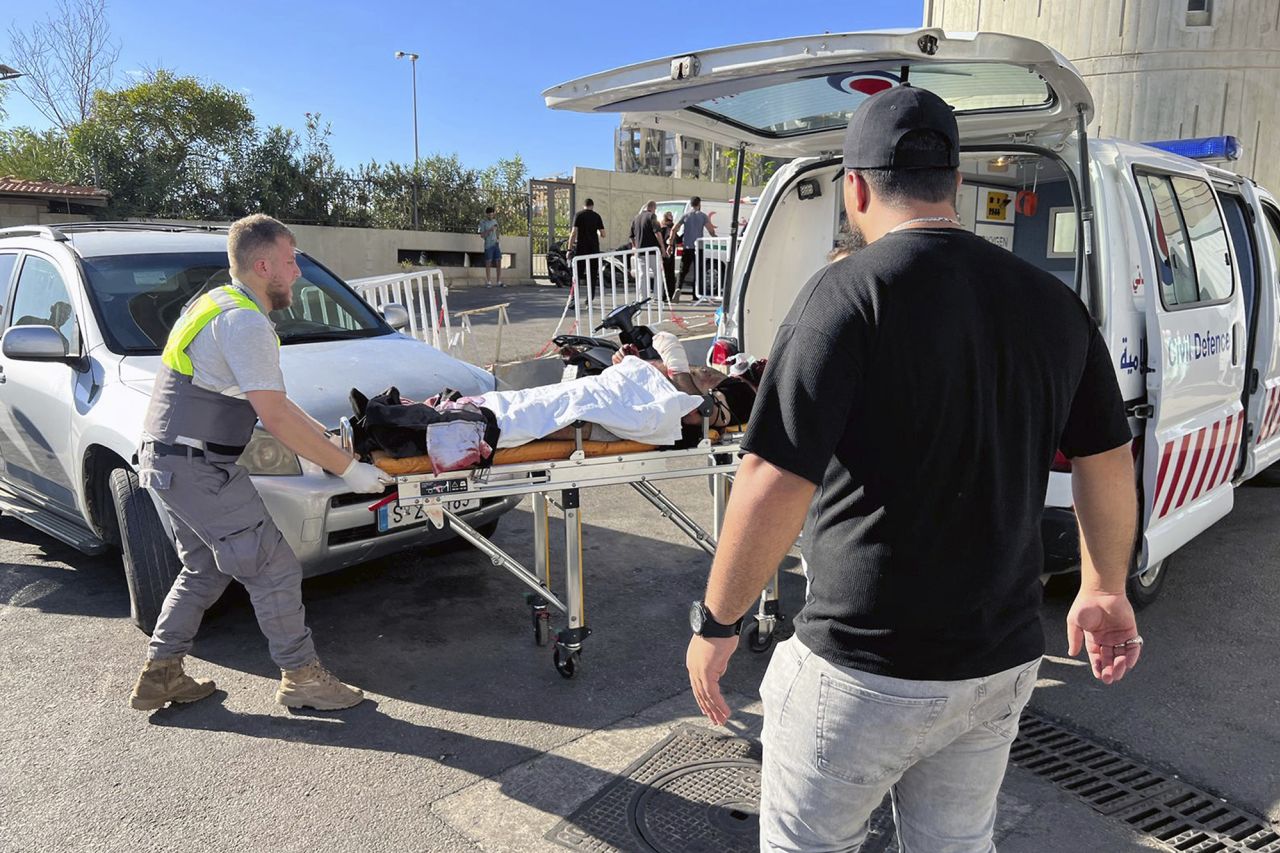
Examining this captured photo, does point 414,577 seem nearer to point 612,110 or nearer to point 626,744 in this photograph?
point 626,744

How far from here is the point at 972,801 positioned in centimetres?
176

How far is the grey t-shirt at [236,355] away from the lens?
3.21 metres

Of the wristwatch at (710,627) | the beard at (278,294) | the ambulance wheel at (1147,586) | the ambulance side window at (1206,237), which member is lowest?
the ambulance wheel at (1147,586)

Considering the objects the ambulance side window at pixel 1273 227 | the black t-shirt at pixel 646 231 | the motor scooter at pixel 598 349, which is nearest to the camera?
the motor scooter at pixel 598 349

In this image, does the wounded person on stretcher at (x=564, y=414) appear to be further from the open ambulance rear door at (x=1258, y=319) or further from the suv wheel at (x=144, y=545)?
the open ambulance rear door at (x=1258, y=319)

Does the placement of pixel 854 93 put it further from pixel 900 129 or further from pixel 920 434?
pixel 920 434

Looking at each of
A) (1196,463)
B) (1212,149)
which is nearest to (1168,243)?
(1196,463)

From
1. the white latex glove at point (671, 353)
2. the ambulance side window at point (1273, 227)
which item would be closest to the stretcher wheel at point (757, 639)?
the white latex glove at point (671, 353)

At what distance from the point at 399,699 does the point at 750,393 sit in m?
1.86

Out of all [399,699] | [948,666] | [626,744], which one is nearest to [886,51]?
[948,666]

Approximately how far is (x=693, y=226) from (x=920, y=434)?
16.2m

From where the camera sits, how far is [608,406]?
11.3 feet

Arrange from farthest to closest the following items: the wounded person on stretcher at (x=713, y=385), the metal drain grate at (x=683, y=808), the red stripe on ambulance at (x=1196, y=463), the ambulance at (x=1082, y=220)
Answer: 1. the red stripe on ambulance at (x=1196, y=463)
2. the wounded person on stretcher at (x=713, y=385)
3. the ambulance at (x=1082, y=220)
4. the metal drain grate at (x=683, y=808)

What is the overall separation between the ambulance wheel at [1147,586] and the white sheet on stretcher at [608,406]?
2.40 metres
